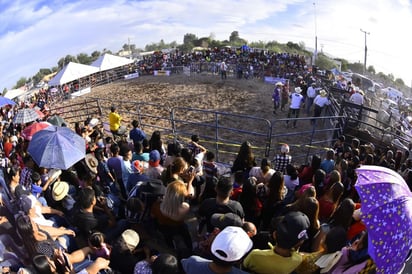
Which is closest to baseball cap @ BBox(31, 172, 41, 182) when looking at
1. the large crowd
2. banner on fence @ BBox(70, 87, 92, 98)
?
the large crowd

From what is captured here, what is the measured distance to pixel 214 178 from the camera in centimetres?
495

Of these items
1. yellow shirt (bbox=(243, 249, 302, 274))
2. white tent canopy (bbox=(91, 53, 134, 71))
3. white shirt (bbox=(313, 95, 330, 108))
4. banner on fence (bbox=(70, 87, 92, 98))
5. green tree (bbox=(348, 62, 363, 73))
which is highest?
white tent canopy (bbox=(91, 53, 134, 71))

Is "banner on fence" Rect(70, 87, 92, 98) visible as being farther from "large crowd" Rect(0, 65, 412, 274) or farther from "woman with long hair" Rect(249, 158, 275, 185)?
"woman with long hair" Rect(249, 158, 275, 185)

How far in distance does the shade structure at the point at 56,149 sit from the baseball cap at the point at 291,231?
11.6 feet

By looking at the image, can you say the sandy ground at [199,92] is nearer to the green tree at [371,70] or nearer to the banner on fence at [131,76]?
the banner on fence at [131,76]

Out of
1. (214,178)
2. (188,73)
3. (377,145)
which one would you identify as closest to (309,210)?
(214,178)

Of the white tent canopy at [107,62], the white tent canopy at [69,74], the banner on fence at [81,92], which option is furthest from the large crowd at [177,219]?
the white tent canopy at [107,62]

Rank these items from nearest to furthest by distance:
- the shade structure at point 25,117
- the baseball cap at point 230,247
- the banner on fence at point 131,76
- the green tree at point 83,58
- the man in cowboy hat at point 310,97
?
1. the baseball cap at point 230,247
2. the shade structure at point 25,117
3. the man in cowboy hat at point 310,97
4. the banner on fence at point 131,76
5. the green tree at point 83,58

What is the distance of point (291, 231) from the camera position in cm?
285

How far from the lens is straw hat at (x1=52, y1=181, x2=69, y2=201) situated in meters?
4.50

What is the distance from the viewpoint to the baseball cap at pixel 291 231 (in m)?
2.85

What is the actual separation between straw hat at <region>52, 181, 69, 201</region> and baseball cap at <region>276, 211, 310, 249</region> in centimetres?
313

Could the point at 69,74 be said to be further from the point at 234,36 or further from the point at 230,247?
the point at 234,36

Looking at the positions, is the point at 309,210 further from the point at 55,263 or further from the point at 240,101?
the point at 240,101
